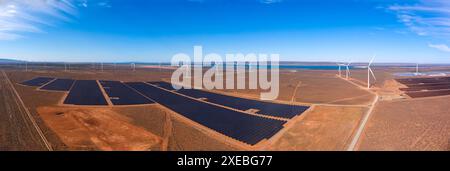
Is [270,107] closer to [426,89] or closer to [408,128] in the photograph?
[408,128]

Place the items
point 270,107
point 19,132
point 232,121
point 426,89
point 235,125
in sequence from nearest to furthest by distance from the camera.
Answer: point 19,132, point 235,125, point 232,121, point 270,107, point 426,89

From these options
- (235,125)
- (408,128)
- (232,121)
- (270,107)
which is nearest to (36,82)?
(270,107)

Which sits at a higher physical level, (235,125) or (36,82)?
(36,82)

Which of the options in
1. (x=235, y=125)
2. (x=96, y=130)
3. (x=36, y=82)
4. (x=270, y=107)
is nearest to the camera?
(x=96, y=130)

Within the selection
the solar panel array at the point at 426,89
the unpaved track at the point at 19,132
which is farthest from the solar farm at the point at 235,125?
the solar panel array at the point at 426,89

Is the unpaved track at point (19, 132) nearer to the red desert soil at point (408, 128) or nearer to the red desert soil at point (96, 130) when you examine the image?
the red desert soil at point (96, 130)

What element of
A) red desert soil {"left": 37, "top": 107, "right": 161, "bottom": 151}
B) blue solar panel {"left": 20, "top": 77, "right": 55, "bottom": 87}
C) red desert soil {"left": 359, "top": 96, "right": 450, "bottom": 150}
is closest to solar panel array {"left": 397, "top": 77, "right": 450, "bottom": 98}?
red desert soil {"left": 359, "top": 96, "right": 450, "bottom": 150}
